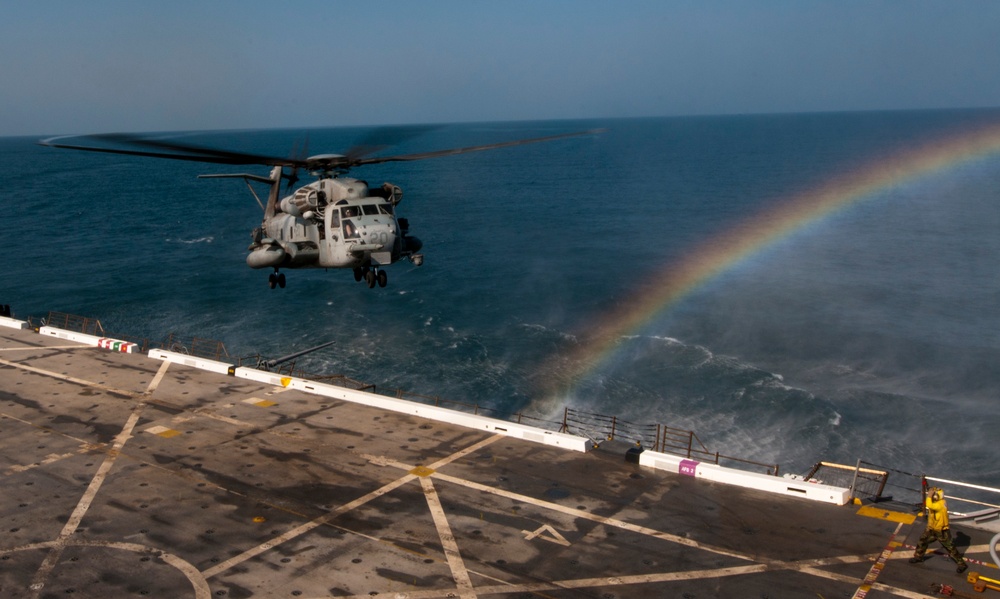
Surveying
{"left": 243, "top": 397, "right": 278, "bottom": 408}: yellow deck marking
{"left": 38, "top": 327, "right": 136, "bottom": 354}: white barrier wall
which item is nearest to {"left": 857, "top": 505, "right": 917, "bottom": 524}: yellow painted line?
{"left": 243, "top": 397, "right": 278, "bottom": 408}: yellow deck marking

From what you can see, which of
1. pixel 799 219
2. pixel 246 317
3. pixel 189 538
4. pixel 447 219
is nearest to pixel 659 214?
pixel 799 219

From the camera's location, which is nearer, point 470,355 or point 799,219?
point 470,355

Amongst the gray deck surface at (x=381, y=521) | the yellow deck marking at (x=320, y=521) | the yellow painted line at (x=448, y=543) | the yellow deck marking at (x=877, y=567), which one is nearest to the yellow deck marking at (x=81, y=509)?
the gray deck surface at (x=381, y=521)

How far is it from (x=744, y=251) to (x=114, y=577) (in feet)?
283

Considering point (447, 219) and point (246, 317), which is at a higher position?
point (447, 219)

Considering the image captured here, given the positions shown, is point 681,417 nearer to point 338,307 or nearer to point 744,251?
point 338,307

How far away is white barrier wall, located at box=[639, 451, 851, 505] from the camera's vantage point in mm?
24469

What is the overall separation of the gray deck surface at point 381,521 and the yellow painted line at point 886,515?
0.43 metres

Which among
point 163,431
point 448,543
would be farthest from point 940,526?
point 163,431

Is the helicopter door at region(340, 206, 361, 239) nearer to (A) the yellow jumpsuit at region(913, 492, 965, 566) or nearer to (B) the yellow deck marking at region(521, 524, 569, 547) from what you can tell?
(B) the yellow deck marking at region(521, 524, 569, 547)

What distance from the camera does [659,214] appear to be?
119 meters

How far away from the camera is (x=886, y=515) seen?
925 inches

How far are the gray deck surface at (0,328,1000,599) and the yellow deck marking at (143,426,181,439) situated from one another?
4.8 inches

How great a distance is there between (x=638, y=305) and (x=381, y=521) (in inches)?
2087
